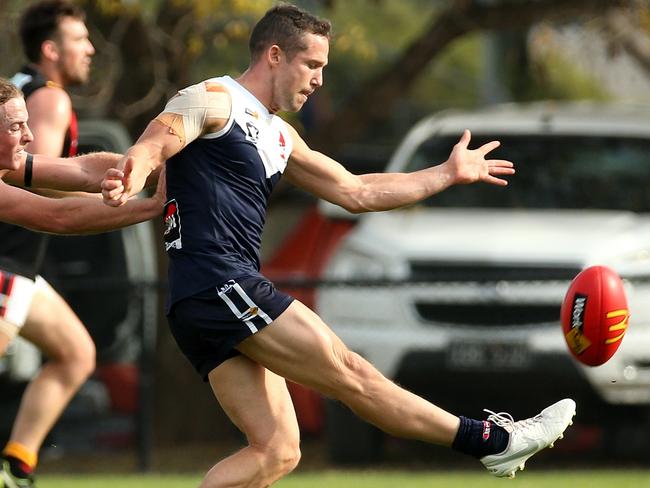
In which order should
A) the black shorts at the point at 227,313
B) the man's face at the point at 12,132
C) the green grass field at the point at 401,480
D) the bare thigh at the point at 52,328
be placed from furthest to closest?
the green grass field at the point at 401,480 → the bare thigh at the point at 52,328 → the man's face at the point at 12,132 → the black shorts at the point at 227,313

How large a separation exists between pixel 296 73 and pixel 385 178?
0.74 m

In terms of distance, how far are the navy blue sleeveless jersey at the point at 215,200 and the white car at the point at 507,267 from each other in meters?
4.51

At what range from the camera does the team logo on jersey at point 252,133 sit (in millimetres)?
6293

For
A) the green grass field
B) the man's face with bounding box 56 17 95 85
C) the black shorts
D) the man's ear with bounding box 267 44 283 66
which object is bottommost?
the green grass field

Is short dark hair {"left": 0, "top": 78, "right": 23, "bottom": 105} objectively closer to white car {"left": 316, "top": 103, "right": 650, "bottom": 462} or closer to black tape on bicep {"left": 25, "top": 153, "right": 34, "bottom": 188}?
black tape on bicep {"left": 25, "top": 153, "right": 34, "bottom": 188}

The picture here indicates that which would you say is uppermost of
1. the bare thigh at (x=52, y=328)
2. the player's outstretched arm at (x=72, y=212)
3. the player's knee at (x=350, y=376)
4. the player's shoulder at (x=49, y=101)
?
the player's shoulder at (x=49, y=101)

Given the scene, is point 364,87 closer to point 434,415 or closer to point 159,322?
point 159,322

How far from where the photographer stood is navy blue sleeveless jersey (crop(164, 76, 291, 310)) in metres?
6.25

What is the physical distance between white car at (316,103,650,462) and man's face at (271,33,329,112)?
447 cm

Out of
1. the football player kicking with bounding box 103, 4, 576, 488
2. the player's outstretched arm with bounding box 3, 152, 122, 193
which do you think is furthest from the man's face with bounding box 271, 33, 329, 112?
the player's outstretched arm with bounding box 3, 152, 122, 193

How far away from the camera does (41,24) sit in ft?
27.6

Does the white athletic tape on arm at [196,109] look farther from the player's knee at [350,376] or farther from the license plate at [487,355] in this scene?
the license plate at [487,355]

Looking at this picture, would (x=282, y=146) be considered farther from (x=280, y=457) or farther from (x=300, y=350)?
(x=280, y=457)

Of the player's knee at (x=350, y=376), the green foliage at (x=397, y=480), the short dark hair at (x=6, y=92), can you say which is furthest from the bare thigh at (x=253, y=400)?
the green foliage at (x=397, y=480)
